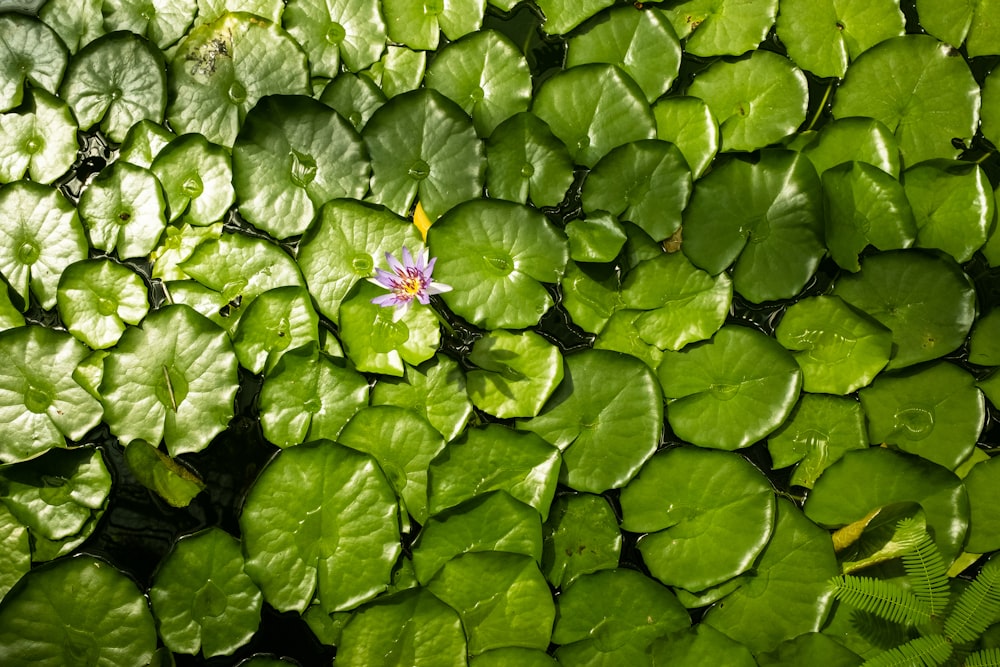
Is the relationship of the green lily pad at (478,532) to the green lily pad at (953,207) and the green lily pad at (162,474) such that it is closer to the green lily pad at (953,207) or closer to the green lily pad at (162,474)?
the green lily pad at (162,474)

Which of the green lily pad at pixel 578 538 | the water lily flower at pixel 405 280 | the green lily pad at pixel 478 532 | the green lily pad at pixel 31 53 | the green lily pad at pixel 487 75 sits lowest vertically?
the green lily pad at pixel 578 538

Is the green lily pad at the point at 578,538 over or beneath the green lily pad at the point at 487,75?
beneath

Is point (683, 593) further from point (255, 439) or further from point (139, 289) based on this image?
point (139, 289)

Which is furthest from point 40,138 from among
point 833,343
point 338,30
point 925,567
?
point 925,567

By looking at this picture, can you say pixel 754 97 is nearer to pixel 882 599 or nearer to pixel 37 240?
pixel 882 599

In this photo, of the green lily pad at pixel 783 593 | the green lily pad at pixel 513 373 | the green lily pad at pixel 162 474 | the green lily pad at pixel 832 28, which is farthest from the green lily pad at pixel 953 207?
the green lily pad at pixel 162 474

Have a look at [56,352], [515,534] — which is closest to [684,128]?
[515,534]

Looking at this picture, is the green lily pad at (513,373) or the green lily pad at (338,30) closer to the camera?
the green lily pad at (513,373)

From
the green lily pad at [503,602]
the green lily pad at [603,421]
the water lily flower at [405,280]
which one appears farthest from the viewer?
the green lily pad at [603,421]
